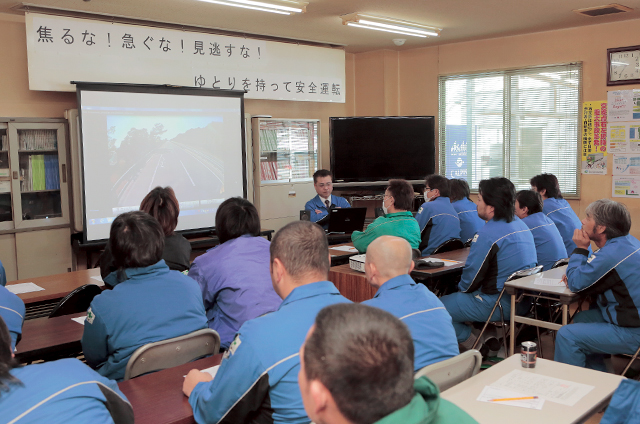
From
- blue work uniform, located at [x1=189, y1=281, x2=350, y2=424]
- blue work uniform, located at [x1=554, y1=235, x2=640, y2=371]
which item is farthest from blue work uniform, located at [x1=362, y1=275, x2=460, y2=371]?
blue work uniform, located at [x1=554, y1=235, x2=640, y2=371]

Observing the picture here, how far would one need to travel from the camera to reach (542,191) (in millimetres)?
5395

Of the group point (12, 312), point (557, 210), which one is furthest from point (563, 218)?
point (12, 312)

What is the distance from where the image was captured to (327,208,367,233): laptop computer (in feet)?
18.2

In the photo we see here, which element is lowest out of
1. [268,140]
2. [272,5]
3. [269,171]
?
[269,171]

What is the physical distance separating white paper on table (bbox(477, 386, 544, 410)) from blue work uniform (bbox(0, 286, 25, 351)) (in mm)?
1817

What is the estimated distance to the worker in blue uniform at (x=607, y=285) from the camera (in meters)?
3.15

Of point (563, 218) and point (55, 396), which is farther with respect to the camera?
point (563, 218)

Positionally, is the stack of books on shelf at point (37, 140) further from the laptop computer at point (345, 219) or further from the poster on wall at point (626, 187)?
the poster on wall at point (626, 187)

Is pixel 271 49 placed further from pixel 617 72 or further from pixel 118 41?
pixel 617 72

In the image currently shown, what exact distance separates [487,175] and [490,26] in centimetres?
196

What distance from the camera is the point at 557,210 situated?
5.26 metres

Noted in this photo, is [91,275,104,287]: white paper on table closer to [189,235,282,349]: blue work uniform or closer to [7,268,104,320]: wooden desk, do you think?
[7,268,104,320]: wooden desk

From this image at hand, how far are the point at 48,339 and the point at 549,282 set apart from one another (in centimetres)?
290

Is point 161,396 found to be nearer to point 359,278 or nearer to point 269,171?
point 359,278
